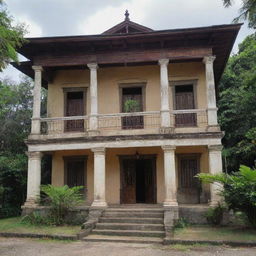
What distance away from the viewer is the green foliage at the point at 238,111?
16800 millimetres

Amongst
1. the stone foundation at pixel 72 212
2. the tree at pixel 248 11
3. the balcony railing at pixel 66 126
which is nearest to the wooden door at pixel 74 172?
the balcony railing at pixel 66 126

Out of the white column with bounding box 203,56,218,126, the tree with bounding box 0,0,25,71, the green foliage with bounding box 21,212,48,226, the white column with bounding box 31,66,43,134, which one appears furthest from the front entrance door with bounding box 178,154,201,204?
the tree with bounding box 0,0,25,71

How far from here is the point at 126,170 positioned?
14336 millimetres

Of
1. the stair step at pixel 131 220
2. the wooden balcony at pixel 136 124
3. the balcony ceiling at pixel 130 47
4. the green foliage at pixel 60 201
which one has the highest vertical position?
the balcony ceiling at pixel 130 47

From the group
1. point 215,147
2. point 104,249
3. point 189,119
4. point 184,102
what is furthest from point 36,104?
point 215,147

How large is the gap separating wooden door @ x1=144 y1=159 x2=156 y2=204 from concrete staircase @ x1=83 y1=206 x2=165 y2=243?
7.37 feet

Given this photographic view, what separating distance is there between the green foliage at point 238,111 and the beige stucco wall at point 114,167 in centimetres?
335

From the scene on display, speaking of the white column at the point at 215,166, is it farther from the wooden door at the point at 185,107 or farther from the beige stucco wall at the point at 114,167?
the wooden door at the point at 185,107

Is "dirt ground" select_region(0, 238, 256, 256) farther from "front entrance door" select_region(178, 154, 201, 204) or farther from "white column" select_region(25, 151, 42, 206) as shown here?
"front entrance door" select_region(178, 154, 201, 204)

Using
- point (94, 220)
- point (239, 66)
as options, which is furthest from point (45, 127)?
point (239, 66)

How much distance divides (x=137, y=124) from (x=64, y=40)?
4851 mm

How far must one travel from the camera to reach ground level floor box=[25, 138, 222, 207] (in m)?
12.4

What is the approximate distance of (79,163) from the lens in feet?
47.9

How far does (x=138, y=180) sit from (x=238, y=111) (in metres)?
7.72
